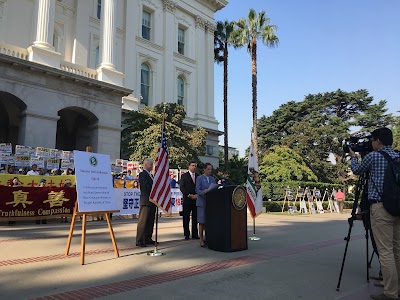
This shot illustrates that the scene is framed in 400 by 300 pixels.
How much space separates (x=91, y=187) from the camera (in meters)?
7.05

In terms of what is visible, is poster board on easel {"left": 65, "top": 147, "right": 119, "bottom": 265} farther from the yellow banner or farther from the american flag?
the yellow banner

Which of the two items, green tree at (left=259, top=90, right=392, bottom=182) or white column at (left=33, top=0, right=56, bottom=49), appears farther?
green tree at (left=259, top=90, right=392, bottom=182)

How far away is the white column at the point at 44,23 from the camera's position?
20.7 metres

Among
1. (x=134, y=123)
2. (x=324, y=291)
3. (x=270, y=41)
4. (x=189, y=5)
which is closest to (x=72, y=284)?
(x=324, y=291)

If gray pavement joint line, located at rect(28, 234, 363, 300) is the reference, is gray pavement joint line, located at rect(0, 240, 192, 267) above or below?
above

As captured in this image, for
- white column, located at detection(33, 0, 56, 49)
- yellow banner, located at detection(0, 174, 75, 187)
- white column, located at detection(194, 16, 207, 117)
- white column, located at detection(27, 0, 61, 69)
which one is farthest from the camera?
white column, located at detection(194, 16, 207, 117)

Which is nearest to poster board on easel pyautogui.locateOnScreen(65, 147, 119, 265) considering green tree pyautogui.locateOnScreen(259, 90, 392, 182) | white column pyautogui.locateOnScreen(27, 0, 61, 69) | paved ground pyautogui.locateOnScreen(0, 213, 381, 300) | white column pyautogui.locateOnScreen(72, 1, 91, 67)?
paved ground pyautogui.locateOnScreen(0, 213, 381, 300)

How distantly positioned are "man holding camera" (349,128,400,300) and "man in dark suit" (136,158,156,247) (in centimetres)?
505

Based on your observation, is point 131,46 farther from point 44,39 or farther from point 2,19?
point 44,39

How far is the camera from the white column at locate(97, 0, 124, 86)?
2300 centimetres

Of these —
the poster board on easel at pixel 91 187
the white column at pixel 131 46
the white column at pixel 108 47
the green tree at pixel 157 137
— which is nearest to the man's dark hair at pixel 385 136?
the poster board on easel at pixel 91 187

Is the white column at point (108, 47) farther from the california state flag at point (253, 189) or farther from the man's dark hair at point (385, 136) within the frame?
the man's dark hair at point (385, 136)

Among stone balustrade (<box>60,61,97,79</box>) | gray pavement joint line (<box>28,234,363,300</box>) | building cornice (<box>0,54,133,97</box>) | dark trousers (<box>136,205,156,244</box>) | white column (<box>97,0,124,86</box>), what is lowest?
gray pavement joint line (<box>28,234,363,300</box>)

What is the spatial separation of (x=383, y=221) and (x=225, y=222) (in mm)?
3806
